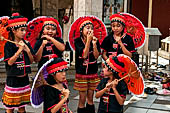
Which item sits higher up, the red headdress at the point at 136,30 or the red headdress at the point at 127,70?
the red headdress at the point at 136,30

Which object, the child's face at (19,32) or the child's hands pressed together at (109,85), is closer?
the child's hands pressed together at (109,85)

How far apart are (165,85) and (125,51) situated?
3.02 metres

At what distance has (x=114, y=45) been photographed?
4.45m

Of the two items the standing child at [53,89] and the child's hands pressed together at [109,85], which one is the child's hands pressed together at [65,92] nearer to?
the standing child at [53,89]

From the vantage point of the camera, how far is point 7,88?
12.3 ft

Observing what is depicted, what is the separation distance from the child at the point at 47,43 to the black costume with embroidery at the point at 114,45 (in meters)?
0.90

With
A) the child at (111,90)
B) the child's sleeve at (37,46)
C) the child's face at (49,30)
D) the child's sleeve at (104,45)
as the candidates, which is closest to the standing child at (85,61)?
the child's sleeve at (104,45)

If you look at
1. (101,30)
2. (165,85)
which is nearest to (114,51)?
(101,30)

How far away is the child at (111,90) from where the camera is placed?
3.24 m

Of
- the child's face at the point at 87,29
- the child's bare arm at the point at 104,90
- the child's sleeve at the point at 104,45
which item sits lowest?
the child's bare arm at the point at 104,90

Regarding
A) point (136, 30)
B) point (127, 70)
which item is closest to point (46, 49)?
point (127, 70)

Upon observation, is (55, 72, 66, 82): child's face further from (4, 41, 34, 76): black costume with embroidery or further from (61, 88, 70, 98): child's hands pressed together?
(4, 41, 34, 76): black costume with embroidery

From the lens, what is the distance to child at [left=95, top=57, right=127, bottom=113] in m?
3.24

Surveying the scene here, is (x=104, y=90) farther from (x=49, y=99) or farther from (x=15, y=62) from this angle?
(x=15, y=62)
